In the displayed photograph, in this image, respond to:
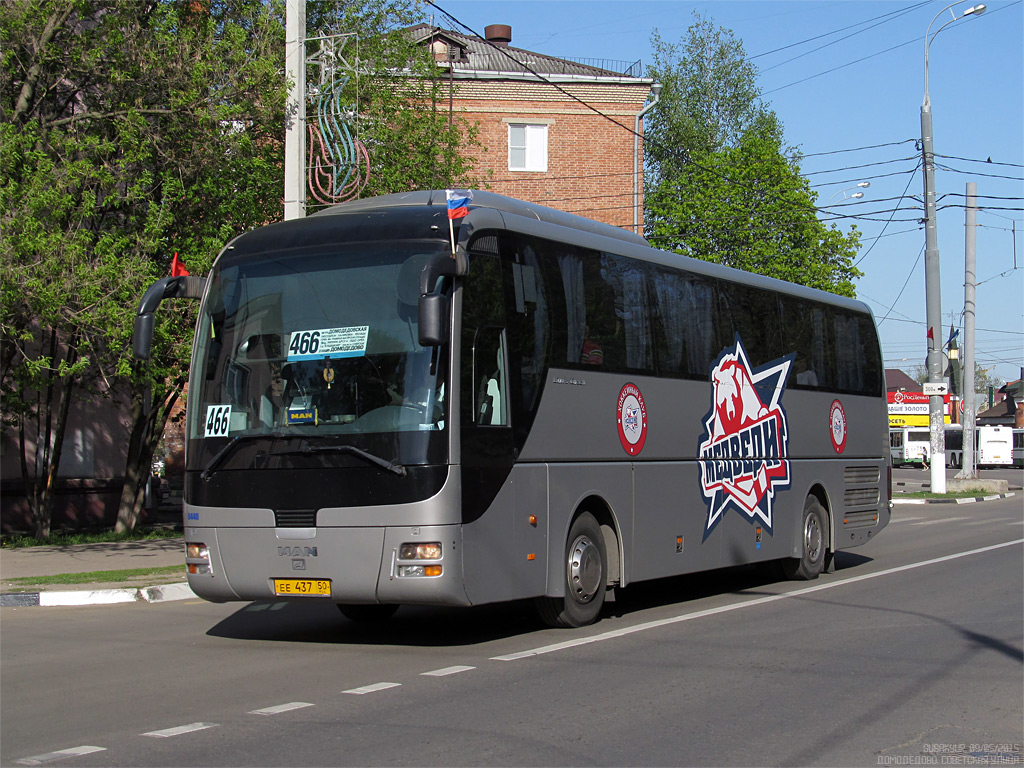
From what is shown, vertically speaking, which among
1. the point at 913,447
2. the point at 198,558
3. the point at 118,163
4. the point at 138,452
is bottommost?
the point at 198,558

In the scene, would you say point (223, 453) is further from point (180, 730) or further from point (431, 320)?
point (180, 730)

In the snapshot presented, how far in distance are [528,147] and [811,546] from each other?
26.6 metres

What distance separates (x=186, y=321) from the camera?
17.2 metres

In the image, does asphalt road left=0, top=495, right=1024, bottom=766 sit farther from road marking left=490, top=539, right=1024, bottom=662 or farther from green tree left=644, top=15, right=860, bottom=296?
green tree left=644, top=15, right=860, bottom=296

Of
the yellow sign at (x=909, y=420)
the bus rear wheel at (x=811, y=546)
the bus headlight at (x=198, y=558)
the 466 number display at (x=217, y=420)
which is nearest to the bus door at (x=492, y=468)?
the 466 number display at (x=217, y=420)

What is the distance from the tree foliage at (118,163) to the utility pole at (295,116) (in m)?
1.43

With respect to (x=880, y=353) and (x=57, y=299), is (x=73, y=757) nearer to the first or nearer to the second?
(x=57, y=299)

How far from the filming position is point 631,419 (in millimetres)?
11297

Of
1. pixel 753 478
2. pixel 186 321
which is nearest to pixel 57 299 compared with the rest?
pixel 186 321

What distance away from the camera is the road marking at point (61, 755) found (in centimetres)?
591

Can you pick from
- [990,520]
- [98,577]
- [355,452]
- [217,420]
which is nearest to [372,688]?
[355,452]

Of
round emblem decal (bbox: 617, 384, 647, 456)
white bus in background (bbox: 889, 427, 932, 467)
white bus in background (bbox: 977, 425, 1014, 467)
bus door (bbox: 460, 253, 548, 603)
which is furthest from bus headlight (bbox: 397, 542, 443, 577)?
white bus in background (bbox: 977, 425, 1014, 467)

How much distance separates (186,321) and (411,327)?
9.16 meters

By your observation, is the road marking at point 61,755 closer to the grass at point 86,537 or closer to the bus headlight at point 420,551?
the bus headlight at point 420,551
